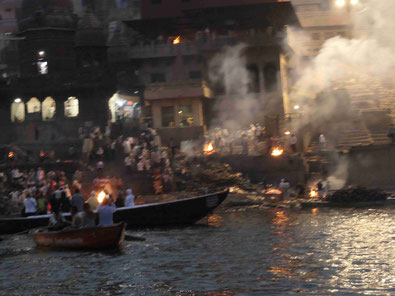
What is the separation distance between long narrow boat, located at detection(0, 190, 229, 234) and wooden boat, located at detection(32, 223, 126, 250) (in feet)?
15.9

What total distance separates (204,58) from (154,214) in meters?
28.0

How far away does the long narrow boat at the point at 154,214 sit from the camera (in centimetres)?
2914

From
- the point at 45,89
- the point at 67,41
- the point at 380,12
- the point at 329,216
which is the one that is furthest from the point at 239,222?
the point at 380,12

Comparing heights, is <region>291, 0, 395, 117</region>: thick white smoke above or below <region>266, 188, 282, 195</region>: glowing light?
above

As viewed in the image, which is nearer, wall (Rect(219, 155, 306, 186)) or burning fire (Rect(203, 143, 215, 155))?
wall (Rect(219, 155, 306, 186))

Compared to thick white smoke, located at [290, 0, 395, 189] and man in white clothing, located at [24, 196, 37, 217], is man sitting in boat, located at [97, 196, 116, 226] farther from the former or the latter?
thick white smoke, located at [290, 0, 395, 189]

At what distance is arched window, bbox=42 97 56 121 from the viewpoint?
190 ft

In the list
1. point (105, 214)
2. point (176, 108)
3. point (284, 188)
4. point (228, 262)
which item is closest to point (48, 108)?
point (176, 108)

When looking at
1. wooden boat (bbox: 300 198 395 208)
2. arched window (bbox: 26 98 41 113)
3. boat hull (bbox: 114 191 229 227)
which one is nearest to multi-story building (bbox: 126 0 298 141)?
arched window (bbox: 26 98 41 113)

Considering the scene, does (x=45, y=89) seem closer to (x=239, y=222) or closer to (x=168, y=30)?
(x=168, y=30)

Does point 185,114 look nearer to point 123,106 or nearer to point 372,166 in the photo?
point 123,106

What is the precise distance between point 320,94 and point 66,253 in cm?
3375

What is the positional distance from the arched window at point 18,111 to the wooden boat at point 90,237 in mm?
35826

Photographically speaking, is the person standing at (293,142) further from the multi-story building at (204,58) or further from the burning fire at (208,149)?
the multi-story building at (204,58)
